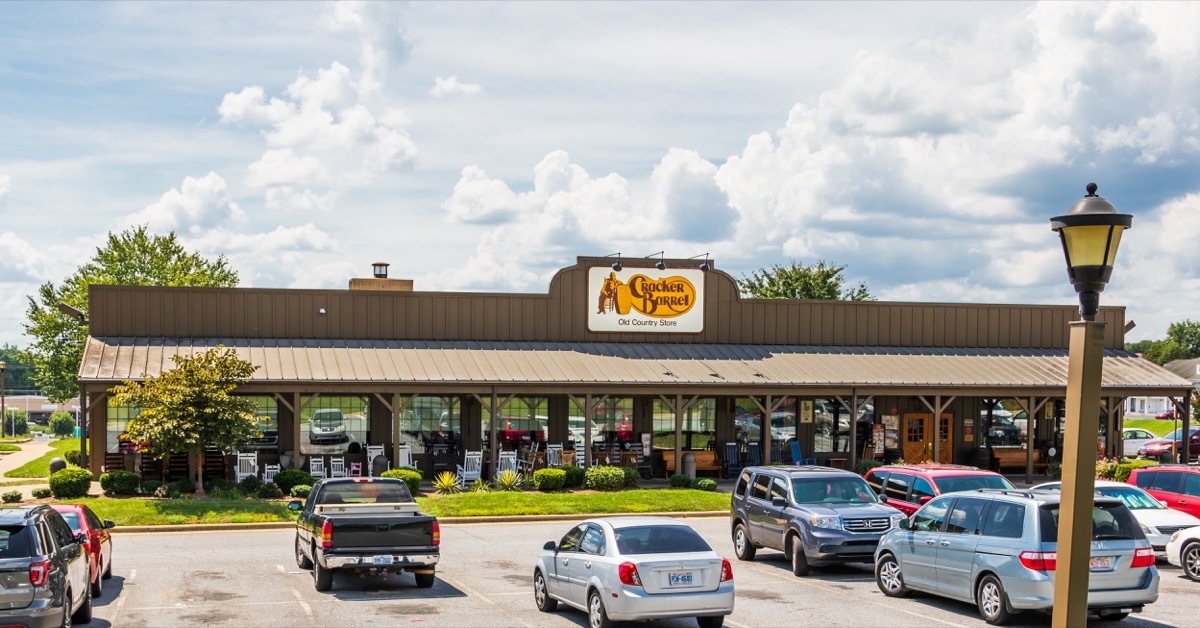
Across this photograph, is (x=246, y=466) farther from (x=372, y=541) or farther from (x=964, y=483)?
(x=964, y=483)

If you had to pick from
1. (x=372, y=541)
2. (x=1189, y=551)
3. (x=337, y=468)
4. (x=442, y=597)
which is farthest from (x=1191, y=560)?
(x=337, y=468)

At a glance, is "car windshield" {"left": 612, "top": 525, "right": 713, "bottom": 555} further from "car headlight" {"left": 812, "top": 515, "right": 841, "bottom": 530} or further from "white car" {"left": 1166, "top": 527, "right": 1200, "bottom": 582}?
"white car" {"left": 1166, "top": 527, "right": 1200, "bottom": 582}

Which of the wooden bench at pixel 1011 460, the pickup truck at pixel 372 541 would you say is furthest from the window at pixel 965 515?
the wooden bench at pixel 1011 460

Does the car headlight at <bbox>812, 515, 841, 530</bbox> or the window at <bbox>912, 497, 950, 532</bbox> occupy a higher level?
the window at <bbox>912, 497, 950, 532</bbox>

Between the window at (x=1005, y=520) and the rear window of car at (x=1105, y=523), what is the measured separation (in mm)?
299

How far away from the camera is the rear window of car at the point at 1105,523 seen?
1479 cm

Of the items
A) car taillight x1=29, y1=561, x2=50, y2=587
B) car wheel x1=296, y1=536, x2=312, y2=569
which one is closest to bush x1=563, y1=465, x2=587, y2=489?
car wheel x1=296, y1=536, x2=312, y2=569

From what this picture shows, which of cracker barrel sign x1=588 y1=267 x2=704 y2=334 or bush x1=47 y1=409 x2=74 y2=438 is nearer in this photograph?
cracker barrel sign x1=588 y1=267 x2=704 y2=334

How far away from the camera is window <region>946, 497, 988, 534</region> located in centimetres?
1588

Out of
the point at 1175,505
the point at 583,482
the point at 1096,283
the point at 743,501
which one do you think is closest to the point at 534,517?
the point at 583,482

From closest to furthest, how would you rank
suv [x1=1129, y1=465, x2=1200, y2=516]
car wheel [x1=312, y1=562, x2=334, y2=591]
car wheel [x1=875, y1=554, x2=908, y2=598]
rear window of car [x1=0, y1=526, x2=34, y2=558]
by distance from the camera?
rear window of car [x1=0, y1=526, x2=34, y2=558] → car wheel [x1=875, y1=554, x2=908, y2=598] → car wheel [x1=312, y1=562, x2=334, y2=591] → suv [x1=1129, y1=465, x2=1200, y2=516]

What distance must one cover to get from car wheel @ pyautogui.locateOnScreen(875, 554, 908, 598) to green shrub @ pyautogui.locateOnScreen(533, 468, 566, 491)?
587 inches

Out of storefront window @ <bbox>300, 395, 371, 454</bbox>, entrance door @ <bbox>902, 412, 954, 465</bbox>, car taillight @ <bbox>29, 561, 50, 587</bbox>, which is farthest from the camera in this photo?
entrance door @ <bbox>902, 412, 954, 465</bbox>

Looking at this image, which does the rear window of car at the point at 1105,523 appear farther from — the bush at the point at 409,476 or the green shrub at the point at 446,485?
the green shrub at the point at 446,485
